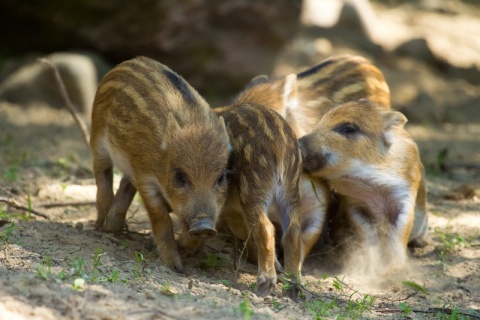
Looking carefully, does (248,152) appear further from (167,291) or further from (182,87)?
(167,291)

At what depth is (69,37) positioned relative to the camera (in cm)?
976

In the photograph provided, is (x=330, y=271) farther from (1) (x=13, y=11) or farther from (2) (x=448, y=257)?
(1) (x=13, y=11)

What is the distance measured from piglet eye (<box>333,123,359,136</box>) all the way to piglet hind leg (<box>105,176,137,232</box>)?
4.62 feet

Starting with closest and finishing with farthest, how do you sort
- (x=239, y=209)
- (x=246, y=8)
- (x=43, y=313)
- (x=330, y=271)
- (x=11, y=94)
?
(x=43, y=313)
(x=239, y=209)
(x=330, y=271)
(x=11, y=94)
(x=246, y=8)

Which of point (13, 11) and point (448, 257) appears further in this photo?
point (13, 11)

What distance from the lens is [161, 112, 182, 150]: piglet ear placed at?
4613 mm

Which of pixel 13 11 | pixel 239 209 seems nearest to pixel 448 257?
pixel 239 209

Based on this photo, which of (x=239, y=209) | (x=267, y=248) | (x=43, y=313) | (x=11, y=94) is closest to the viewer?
(x=43, y=313)

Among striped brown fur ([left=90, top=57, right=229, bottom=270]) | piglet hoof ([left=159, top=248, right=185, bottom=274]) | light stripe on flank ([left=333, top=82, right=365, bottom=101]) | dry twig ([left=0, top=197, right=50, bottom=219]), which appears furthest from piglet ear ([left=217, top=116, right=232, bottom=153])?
light stripe on flank ([left=333, top=82, right=365, bottom=101])

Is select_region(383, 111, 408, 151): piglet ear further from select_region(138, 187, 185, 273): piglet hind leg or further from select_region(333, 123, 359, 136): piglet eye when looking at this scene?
select_region(138, 187, 185, 273): piglet hind leg

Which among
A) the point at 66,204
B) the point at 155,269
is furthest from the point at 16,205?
the point at 155,269

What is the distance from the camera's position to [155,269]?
4512mm

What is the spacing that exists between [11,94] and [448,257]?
18.6 feet

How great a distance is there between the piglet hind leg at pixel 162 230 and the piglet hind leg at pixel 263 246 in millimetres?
540
